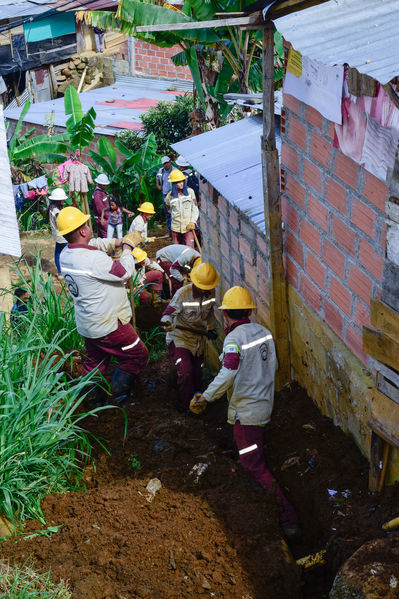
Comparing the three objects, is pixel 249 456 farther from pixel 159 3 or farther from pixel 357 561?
pixel 159 3

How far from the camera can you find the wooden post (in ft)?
15.9

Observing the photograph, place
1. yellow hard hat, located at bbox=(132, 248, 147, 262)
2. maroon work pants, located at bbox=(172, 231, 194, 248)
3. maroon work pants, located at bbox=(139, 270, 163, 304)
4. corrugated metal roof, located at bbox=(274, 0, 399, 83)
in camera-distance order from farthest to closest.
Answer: maroon work pants, located at bbox=(172, 231, 194, 248) < maroon work pants, located at bbox=(139, 270, 163, 304) < yellow hard hat, located at bbox=(132, 248, 147, 262) < corrugated metal roof, located at bbox=(274, 0, 399, 83)

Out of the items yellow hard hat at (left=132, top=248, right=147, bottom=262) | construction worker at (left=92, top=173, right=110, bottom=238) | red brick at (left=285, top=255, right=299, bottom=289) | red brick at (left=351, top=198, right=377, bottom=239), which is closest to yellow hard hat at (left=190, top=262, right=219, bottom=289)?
red brick at (left=285, top=255, right=299, bottom=289)

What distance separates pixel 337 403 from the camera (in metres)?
4.90

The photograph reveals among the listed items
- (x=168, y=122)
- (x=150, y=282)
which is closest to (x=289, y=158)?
(x=150, y=282)

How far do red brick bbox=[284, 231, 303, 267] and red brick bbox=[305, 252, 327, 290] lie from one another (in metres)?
0.13

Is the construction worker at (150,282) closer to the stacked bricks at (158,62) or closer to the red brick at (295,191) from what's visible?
the red brick at (295,191)

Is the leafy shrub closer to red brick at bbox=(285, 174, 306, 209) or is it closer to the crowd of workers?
the crowd of workers

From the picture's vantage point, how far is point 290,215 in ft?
17.2

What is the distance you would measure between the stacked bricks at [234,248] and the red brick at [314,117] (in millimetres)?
1243

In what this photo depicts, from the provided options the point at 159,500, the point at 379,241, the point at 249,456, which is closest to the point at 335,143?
the point at 379,241

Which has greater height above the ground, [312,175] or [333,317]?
[312,175]

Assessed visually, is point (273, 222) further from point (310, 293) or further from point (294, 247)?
point (310, 293)

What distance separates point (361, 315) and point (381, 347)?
0.56 meters
